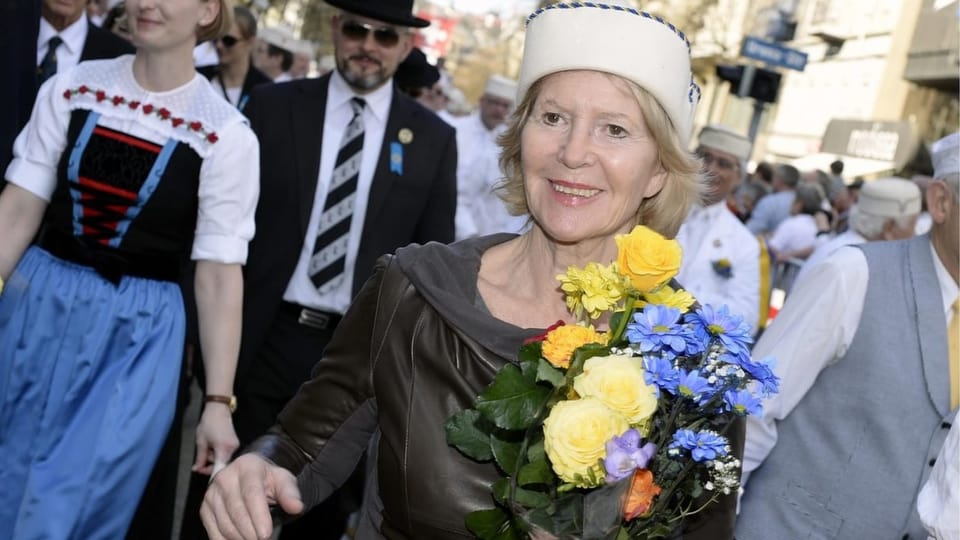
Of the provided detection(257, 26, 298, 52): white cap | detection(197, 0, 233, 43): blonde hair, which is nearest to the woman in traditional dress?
detection(197, 0, 233, 43): blonde hair

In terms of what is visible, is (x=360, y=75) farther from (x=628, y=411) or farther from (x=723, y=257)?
(x=628, y=411)

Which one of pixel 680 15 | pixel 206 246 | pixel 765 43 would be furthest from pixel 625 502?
pixel 680 15

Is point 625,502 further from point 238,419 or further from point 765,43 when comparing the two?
point 765,43

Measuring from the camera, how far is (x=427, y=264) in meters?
2.46

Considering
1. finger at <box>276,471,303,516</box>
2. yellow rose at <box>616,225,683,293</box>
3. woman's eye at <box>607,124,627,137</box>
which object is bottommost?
finger at <box>276,471,303,516</box>

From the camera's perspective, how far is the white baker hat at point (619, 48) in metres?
2.44

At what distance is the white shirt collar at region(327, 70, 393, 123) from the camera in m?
5.00

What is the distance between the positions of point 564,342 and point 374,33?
10.9ft

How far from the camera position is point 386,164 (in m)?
4.92

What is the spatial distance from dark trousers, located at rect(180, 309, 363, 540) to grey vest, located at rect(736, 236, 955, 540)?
1828mm

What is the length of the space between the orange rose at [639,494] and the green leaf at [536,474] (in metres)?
0.16

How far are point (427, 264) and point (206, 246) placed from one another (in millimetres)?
→ 1493

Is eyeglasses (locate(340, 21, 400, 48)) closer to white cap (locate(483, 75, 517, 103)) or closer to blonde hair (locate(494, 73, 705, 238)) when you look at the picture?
blonde hair (locate(494, 73, 705, 238))

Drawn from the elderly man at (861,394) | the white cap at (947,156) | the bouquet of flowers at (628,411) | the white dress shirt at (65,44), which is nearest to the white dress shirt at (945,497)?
the bouquet of flowers at (628,411)
